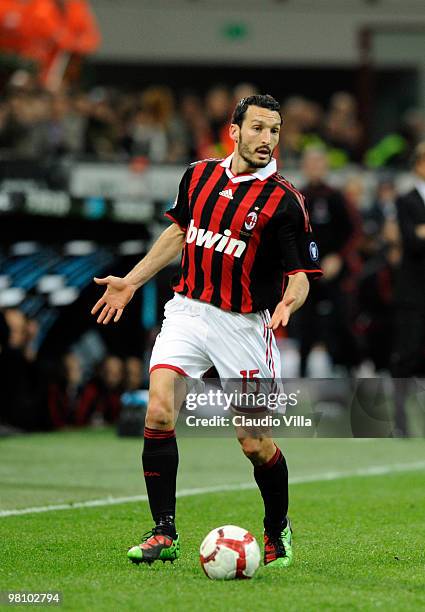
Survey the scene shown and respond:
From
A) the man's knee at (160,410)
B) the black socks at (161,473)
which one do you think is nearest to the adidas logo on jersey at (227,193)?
the man's knee at (160,410)

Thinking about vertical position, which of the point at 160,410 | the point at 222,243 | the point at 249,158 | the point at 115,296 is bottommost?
the point at 160,410

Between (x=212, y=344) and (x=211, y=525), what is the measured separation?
1533 mm

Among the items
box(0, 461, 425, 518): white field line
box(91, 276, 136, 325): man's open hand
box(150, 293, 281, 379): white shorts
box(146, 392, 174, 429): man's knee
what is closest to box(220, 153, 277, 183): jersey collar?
box(150, 293, 281, 379): white shorts

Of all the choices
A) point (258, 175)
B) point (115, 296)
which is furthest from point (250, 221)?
point (115, 296)

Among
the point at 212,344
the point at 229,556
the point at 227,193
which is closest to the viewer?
the point at 229,556

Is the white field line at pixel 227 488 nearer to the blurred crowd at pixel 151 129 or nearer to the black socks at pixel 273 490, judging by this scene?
the black socks at pixel 273 490

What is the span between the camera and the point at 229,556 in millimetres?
5754

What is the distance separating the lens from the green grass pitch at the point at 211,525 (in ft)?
17.7

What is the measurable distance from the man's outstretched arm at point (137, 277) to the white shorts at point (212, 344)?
295 mm

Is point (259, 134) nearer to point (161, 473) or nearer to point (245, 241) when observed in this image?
point (245, 241)

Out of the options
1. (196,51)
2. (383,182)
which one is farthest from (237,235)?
(196,51)

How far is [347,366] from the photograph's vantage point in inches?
599

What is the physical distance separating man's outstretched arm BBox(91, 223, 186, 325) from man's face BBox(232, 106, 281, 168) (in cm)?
53

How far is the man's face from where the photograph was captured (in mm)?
6344
